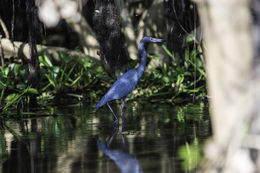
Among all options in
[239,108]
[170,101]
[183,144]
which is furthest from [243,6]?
[170,101]

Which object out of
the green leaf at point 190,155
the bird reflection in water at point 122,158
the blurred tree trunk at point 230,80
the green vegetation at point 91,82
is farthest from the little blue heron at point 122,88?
the blurred tree trunk at point 230,80

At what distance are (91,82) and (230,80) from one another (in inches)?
323

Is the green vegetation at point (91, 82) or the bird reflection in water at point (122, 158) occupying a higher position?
the green vegetation at point (91, 82)

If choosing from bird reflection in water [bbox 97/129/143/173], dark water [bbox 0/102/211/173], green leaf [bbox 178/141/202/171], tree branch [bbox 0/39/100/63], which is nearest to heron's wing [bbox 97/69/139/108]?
dark water [bbox 0/102/211/173]

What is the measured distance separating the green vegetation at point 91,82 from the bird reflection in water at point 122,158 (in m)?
4.24

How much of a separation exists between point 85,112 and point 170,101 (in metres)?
1.82

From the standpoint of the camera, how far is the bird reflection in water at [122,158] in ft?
13.5

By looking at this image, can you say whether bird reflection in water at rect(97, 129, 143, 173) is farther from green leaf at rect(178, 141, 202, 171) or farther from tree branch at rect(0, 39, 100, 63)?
tree branch at rect(0, 39, 100, 63)

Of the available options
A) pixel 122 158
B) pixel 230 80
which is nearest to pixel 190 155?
pixel 122 158

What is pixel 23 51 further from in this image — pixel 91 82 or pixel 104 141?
pixel 104 141

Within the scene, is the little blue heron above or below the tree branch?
below

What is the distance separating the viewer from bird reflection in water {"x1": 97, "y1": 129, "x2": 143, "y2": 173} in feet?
13.5

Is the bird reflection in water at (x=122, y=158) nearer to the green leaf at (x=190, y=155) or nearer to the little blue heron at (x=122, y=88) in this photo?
the green leaf at (x=190, y=155)

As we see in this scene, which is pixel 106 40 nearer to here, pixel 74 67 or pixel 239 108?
pixel 74 67
